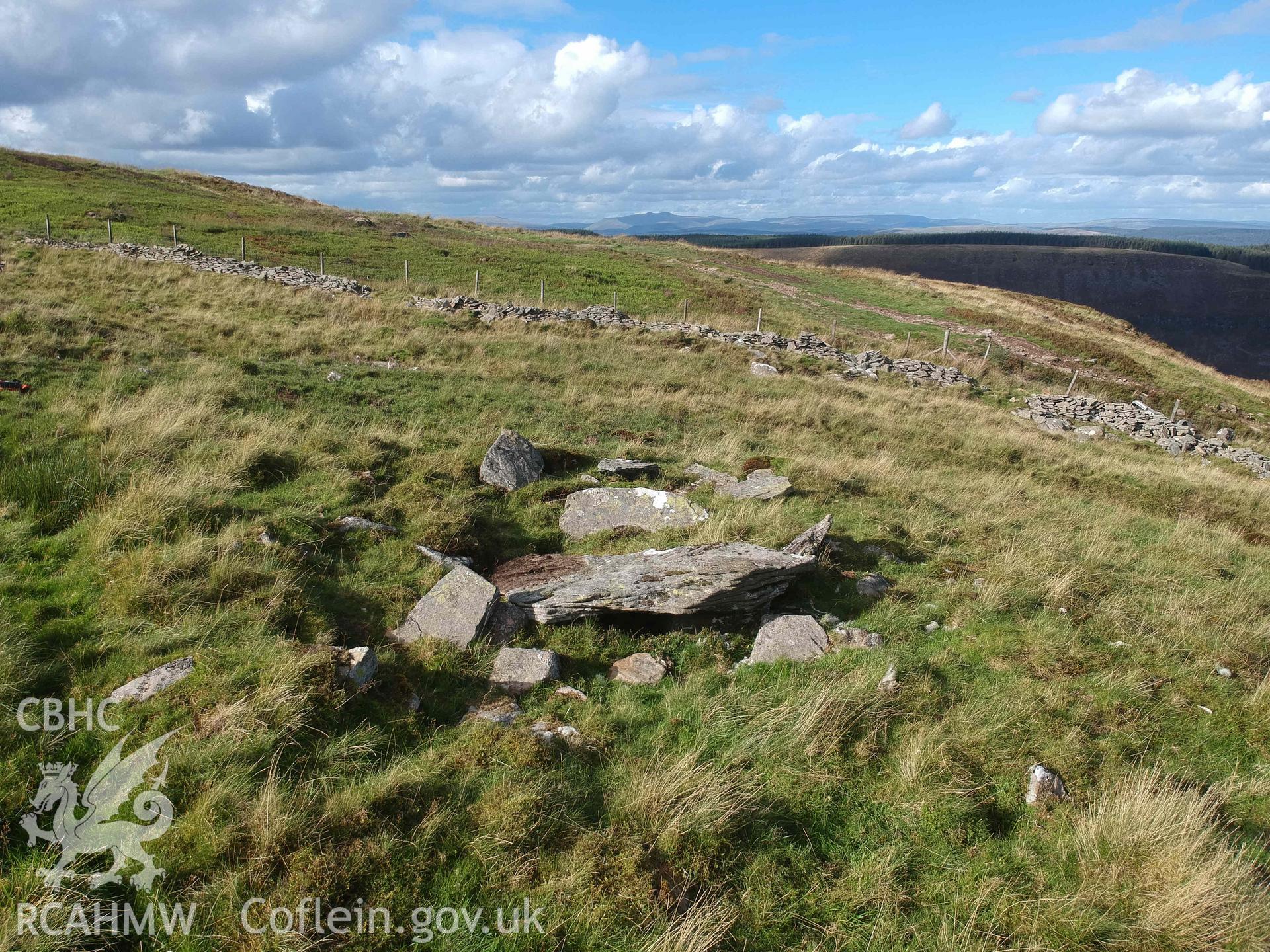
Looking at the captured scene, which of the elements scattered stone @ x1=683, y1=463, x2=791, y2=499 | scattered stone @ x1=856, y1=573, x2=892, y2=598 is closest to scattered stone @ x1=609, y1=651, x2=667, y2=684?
scattered stone @ x1=856, y1=573, x2=892, y2=598

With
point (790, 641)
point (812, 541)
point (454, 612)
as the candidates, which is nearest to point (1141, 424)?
point (812, 541)

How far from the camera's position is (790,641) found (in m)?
6.73

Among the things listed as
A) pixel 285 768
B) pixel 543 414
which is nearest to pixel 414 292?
pixel 543 414

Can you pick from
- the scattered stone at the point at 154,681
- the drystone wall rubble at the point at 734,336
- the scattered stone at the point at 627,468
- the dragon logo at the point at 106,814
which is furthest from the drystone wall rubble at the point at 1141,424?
the dragon logo at the point at 106,814

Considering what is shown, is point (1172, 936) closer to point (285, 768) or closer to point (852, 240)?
point (285, 768)

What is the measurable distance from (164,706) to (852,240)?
21879 cm

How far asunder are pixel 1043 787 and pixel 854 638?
2.19 m

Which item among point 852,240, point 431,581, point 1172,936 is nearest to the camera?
point 1172,936

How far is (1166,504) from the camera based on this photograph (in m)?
15.4

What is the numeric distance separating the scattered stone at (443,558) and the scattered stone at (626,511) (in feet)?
5.59

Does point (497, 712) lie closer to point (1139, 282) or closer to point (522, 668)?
point (522, 668)

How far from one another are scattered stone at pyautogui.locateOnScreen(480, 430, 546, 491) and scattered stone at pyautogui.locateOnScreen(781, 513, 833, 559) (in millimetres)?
4536

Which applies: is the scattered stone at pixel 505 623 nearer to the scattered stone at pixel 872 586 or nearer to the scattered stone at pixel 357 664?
the scattered stone at pixel 357 664

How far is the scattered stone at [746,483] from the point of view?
1058 cm
